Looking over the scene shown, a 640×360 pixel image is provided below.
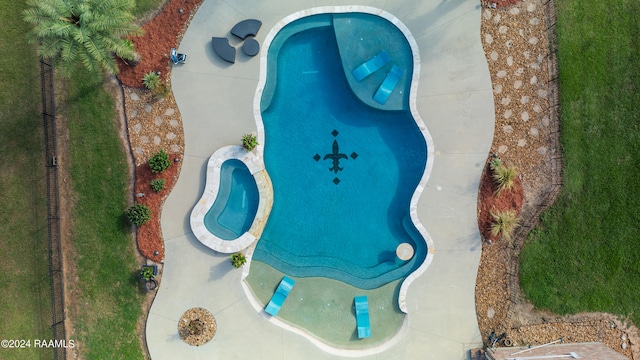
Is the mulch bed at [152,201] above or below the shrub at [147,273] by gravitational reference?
above

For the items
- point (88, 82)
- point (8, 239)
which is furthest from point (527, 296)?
point (8, 239)

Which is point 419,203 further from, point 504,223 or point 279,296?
point 279,296

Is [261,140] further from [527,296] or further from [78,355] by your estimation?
[527,296]

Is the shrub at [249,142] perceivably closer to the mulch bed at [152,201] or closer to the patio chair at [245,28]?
the mulch bed at [152,201]

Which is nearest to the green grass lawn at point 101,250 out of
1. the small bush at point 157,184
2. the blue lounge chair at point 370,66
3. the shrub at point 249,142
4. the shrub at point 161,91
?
the small bush at point 157,184

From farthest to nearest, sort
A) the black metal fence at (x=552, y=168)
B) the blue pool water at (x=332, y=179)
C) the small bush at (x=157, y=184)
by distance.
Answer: the blue pool water at (x=332, y=179) < the black metal fence at (x=552, y=168) < the small bush at (x=157, y=184)

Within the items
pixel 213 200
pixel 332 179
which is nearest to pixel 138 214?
pixel 213 200

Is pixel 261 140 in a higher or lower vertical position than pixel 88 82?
lower
